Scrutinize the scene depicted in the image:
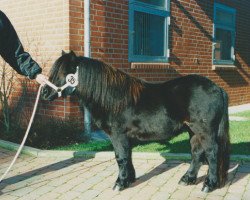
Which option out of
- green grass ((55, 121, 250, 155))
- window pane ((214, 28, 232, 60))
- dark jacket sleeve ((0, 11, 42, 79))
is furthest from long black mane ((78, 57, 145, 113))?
window pane ((214, 28, 232, 60))

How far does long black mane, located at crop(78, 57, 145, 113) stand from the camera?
13.0ft

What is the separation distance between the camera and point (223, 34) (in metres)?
11.9

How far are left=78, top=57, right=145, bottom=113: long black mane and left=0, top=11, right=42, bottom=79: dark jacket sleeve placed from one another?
53 cm

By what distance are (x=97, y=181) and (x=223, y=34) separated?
893 centimetres

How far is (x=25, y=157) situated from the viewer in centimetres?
567

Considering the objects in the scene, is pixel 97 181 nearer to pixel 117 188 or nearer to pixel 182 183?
pixel 117 188

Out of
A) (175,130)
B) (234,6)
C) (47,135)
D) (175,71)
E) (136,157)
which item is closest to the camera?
(175,130)

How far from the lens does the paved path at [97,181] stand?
157 inches

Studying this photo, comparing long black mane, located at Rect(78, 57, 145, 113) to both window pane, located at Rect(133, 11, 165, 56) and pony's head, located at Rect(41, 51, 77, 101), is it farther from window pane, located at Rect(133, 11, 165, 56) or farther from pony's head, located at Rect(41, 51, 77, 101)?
window pane, located at Rect(133, 11, 165, 56)

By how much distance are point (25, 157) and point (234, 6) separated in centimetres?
947

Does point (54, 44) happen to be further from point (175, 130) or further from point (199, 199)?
point (199, 199)

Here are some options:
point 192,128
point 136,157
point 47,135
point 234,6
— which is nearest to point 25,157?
point 47,135

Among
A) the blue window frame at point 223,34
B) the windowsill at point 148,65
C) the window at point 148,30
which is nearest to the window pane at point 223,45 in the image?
the blue window frame at point 223,34

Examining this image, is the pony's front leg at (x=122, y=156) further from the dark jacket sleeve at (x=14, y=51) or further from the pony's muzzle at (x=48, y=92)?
the dark jacket sleeve at (x=14, y=51)
